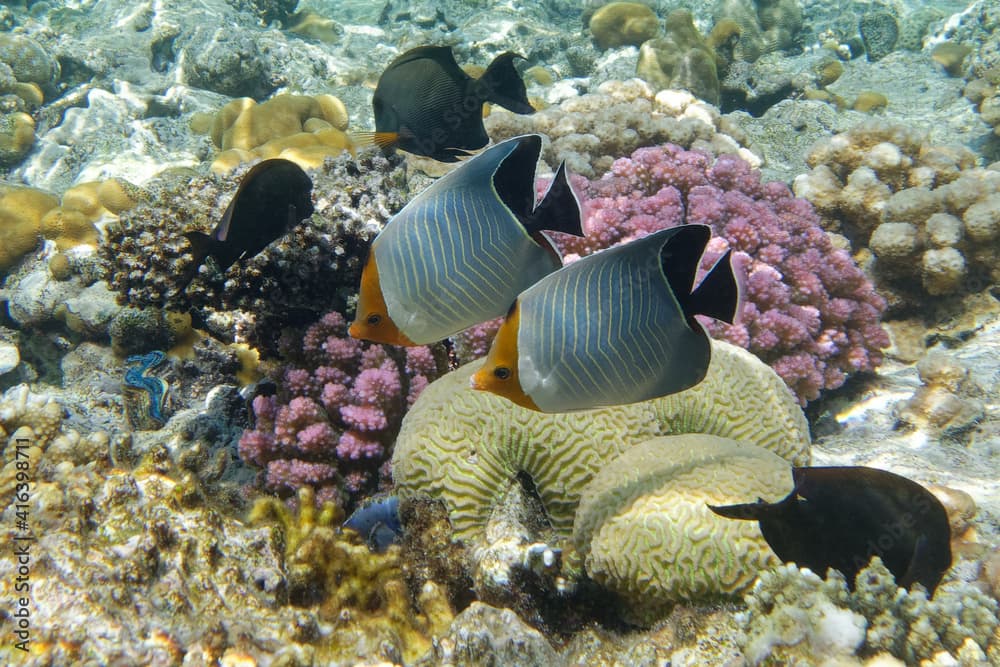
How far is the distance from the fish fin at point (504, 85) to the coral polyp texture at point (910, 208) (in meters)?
4.09

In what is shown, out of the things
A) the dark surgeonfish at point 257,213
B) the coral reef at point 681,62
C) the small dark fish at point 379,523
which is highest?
the dark surgeonfish at point 257,213

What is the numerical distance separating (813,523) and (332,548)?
1960mm

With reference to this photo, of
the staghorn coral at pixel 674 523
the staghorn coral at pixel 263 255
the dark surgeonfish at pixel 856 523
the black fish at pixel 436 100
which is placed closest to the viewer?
the dark surgeonfish at pixel 856 523

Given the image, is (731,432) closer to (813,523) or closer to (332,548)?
(813,523)

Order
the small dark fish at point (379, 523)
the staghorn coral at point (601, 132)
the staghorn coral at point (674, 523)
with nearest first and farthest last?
the staghorn coral at point (674, 523) < the small dark fish at point (379, 523) < the staghorn coral at point (601, 132)

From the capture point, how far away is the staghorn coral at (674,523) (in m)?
2.08

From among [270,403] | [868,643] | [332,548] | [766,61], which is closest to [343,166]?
[270,403]

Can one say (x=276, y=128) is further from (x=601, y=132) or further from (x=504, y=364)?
(x=504, y=364)

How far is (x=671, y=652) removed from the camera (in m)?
1.96

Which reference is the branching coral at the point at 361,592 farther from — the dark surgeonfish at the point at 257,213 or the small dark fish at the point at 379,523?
the dark surgeonfish at the point at 257,213

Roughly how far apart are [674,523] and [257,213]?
7.78ft

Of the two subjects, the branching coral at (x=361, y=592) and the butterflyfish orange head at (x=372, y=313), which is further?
the branching coral at (x=361, y=592)

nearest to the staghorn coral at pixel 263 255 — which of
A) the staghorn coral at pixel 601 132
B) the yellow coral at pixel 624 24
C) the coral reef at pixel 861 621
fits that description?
the staghorn coral at pixel 601 132

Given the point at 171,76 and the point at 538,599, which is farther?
the point at 171,76
